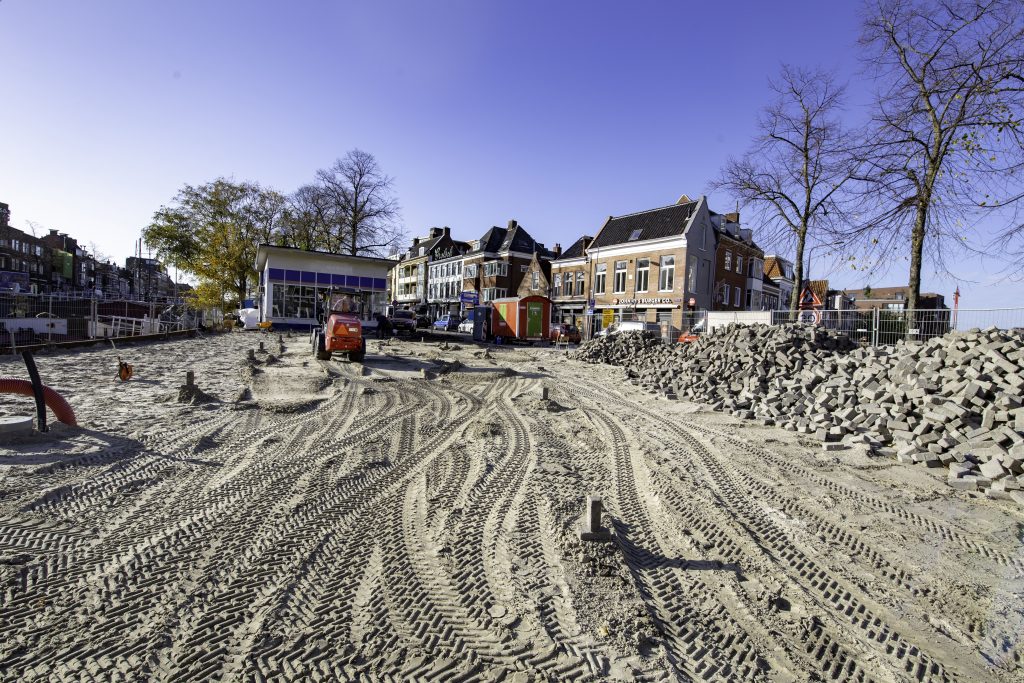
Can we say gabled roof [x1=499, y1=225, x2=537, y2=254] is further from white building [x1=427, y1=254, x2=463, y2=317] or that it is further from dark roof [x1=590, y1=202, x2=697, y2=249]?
dark roof [x1=590, y1=202, x2=697, y2=249]

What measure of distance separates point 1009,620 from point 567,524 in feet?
10.5

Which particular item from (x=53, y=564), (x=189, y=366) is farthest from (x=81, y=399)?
(x=53, y=564)

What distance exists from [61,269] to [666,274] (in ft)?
295

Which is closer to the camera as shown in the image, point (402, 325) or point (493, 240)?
point (402, 325)

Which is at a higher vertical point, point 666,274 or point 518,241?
point 518,241

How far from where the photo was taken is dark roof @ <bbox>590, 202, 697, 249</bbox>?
118 feet

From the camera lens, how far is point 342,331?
15.6 metres

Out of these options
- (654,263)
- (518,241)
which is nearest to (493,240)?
(518,241)

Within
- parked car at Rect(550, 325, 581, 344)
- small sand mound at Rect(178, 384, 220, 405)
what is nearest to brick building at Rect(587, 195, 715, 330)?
parked car at Rect(550, 325, 581, 344)

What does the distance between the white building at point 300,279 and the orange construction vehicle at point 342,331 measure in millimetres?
14675

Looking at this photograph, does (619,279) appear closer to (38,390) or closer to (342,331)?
(342,331)

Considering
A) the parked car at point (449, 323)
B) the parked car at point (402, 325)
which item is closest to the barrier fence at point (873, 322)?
the parked car at point (402, 325)

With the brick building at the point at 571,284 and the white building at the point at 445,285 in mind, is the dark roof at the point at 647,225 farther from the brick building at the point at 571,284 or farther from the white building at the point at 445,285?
the white building at the point at 445,285

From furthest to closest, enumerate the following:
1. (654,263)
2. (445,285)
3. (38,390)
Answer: (445,285) → (654,263) → (38,390)
